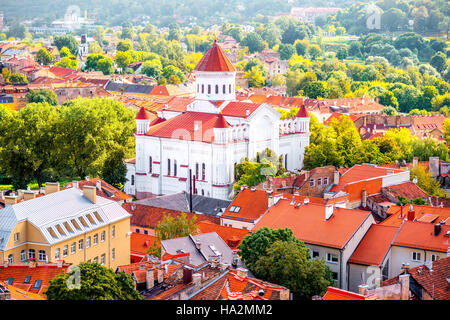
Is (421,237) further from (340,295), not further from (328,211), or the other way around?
(340,295)

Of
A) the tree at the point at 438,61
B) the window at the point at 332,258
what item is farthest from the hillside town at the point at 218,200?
the tree at the point at 438,61

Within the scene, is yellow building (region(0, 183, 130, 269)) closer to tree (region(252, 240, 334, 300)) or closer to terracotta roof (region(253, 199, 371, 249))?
terracotta roof (region(253, 199, 371, 249))

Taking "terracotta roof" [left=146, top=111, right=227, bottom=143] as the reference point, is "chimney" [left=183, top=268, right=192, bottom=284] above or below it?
above

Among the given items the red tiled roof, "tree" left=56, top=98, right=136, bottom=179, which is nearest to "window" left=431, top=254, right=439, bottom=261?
the red tiled roof

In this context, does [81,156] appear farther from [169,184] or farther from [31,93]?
[31,93]

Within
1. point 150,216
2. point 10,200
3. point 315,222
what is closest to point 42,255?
point 10,200

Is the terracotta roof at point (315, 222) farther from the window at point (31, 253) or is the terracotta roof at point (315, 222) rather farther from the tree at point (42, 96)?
the tree at point (42, 96)
